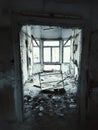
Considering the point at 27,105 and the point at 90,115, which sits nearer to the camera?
the point at 90,115

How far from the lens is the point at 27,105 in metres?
3.63

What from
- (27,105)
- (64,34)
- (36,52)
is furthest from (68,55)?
(27,105)

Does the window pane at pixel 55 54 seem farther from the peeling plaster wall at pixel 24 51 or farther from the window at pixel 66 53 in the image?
the peeling plaster wall at pixel 24 51

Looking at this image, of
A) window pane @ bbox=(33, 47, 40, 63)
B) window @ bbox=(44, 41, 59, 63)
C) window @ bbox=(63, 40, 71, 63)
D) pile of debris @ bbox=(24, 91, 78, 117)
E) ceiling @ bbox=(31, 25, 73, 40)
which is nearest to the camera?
pile of debris @ bbox=(24, 91, 78, 117)

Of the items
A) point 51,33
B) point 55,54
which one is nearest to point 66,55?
point 55,54

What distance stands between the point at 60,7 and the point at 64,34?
19.3ft

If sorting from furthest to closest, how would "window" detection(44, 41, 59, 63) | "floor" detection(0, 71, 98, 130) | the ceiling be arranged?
"window" detection(44, 41, 59, 63) < the ceiling < "floor" detection(0, 71, 98, 130)

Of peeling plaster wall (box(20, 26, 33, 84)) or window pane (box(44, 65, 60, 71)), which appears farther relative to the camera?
window pane (box(44, 65, 60, 71))

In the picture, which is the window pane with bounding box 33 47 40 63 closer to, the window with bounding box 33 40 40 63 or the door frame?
the window with bounding box 33 40 40 63

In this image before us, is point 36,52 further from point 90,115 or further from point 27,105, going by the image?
point 90,115

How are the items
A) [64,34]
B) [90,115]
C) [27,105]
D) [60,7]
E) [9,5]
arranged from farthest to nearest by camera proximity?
[64,34] < [27,105] < [90,115] < [60,7] < [9,5]

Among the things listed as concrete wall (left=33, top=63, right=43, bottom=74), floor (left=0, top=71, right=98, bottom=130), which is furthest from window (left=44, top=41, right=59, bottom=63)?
floor (left=0, top=71, right=98, bottom=130)

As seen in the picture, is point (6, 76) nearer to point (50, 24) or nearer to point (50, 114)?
point (50, 24)

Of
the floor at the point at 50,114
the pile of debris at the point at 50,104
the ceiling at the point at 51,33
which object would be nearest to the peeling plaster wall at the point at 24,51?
the floor at the point at 50,114
